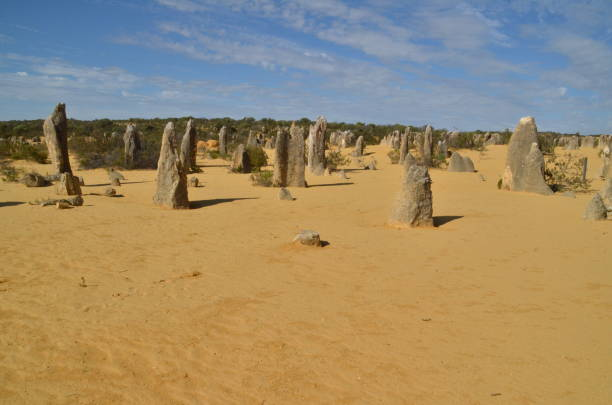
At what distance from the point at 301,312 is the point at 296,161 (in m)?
10.6

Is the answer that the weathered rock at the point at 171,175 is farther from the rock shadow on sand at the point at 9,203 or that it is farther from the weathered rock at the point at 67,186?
the rock shadow on sand at the point at 9,203

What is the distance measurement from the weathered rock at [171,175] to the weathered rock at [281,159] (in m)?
4.71

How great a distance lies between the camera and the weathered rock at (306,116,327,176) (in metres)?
19.2

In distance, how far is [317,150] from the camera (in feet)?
64.4

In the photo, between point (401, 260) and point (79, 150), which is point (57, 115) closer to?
point (79, 150)

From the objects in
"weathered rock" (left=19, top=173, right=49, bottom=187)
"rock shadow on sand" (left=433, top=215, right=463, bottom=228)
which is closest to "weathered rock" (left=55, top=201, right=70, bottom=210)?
"weathered rock" (left=19, top=173, right=49, bottom=187)

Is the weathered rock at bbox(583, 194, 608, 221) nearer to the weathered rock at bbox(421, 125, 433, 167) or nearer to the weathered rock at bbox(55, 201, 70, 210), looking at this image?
the weathered rock at bbox(55, 201, 70, 210)

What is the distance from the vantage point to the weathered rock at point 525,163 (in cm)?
1327

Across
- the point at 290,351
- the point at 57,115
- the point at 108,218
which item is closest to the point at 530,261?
the point at 290,351

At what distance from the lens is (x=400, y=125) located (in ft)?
194

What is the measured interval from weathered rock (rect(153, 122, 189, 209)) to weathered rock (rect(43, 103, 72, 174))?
5.45 metres

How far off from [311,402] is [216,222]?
6558 millimetres

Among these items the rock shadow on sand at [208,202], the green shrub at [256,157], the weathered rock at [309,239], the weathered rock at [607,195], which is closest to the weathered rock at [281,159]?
the rock shadow on sand at [208,202]

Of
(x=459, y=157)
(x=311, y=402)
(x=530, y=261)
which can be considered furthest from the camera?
(x=459, y=157)
